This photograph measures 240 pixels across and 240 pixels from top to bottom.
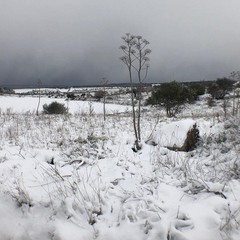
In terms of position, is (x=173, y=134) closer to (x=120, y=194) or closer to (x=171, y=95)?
(x=120, y=194)

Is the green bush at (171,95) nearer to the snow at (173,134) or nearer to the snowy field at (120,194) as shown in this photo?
the snow at (173,134)

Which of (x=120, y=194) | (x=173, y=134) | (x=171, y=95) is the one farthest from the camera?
(x=171, y=95)

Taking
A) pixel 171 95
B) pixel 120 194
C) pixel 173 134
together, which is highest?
pixel 171 95

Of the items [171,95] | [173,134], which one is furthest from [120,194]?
[171,95]

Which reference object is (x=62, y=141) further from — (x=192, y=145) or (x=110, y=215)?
(x=110, y=215)

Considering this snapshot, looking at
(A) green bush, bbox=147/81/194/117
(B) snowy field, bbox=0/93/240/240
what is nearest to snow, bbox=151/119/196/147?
(B) snowy field, bbox=0/93/240/240

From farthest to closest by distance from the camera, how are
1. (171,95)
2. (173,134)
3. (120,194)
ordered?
(171,95) → (173,134) → (120,194)

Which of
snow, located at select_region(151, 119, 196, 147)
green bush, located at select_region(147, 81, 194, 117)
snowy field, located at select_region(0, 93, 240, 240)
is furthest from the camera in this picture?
green bush, located at select_region(147, 81, 194, 117)

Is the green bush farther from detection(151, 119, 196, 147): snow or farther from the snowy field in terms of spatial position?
the snowy field

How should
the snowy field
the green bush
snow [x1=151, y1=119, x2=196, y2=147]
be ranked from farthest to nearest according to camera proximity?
the green bush → snow [x1=151, y1=119, x2=196, y2=147] → the snowy field

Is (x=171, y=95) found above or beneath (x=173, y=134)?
above

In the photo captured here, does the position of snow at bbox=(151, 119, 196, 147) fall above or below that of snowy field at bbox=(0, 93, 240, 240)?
above

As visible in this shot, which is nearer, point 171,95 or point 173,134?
point 173,134

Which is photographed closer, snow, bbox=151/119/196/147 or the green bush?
snow, bbox=151/119/196/147
